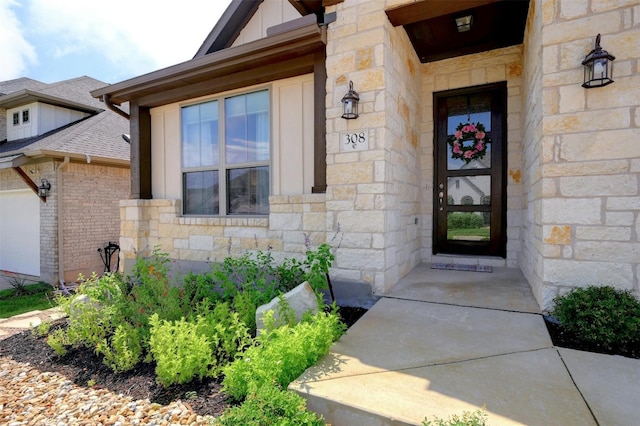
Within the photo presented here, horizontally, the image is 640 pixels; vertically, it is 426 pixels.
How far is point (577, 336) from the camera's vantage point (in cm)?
236

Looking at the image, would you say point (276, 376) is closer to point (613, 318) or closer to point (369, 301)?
point (369, 301)

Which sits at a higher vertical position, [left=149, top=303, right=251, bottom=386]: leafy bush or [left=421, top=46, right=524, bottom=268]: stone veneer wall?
[left=421, top=46, right=524, bottom=268]: stone veneer wall

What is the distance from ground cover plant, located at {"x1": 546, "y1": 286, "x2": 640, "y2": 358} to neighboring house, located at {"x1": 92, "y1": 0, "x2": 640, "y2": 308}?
203 millimetres

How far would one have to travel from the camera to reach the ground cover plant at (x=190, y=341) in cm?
191

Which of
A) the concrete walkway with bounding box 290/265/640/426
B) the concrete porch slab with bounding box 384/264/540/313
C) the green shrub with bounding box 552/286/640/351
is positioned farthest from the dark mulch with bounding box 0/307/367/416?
the green shrub with bounding box 552/286/640/351

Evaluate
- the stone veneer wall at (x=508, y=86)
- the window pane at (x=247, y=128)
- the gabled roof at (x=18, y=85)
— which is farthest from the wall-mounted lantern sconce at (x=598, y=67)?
the gabled roof at (x=18, y=85)

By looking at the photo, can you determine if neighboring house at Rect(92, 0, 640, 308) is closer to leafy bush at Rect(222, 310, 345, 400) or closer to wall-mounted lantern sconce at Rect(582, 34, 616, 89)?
wall-mounted lantern sconce at Rect(582, 34, 616, 89)

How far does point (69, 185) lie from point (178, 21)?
4572 mm

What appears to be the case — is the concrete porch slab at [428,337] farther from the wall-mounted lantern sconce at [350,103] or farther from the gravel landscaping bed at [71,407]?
the wall-mounted lantern sconce at [350,103]

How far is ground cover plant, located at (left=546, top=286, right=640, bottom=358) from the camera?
7.27 feet

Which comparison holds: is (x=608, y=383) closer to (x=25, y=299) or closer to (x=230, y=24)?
(x=230, y=24)

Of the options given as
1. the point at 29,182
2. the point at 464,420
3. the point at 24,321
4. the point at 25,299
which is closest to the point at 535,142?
the point at 464,420

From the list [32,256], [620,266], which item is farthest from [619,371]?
[32,256]

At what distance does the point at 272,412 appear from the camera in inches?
63.1
